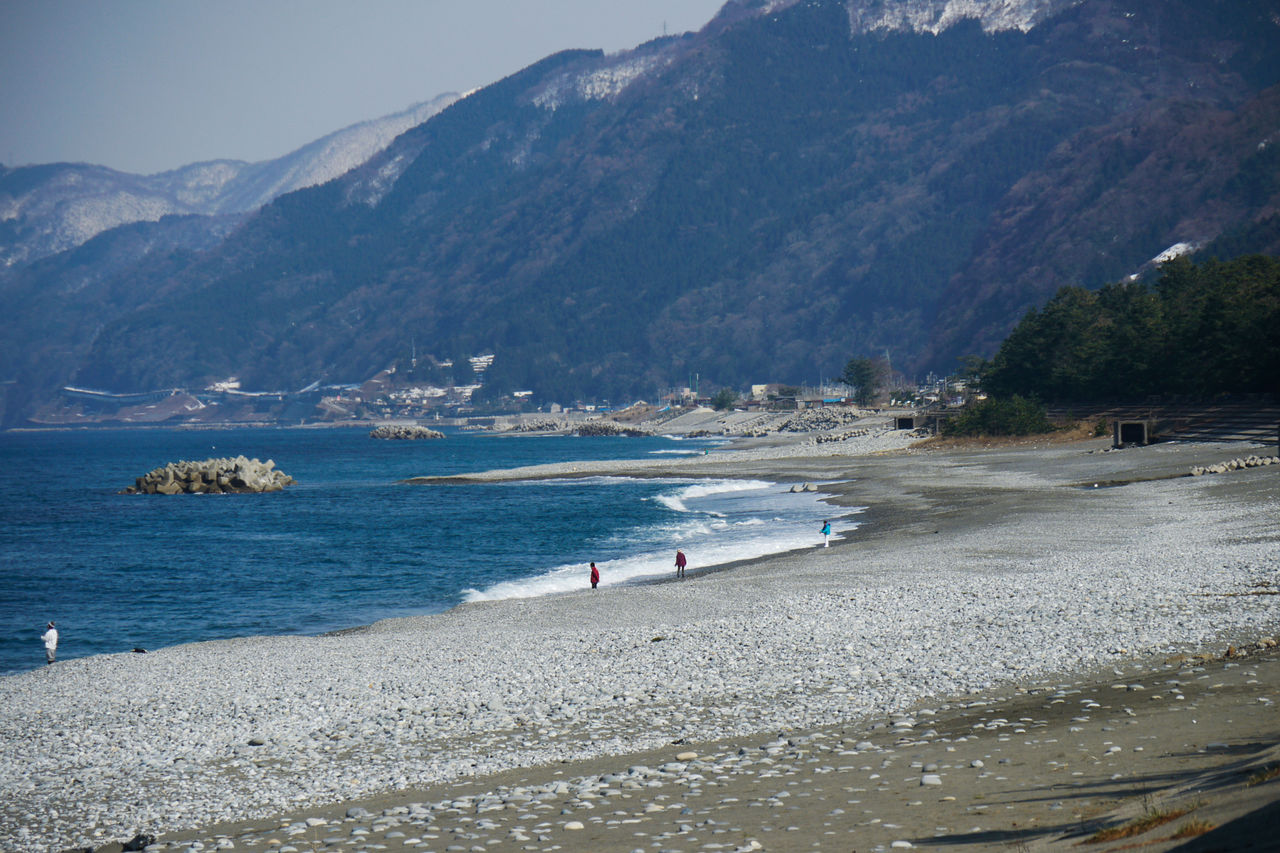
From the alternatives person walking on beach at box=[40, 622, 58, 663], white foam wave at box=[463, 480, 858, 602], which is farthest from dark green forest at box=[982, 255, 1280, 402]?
person walking on beach at box=[40, 622, 58, 663]

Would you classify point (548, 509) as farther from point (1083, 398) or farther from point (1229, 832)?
point (1229, 832)

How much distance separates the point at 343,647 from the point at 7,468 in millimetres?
138303

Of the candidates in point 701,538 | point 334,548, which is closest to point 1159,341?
point 701,538

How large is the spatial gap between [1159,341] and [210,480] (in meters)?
80.7

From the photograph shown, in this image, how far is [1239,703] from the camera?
12.1 meters

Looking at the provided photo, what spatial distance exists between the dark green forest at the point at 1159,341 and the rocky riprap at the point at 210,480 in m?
68.7

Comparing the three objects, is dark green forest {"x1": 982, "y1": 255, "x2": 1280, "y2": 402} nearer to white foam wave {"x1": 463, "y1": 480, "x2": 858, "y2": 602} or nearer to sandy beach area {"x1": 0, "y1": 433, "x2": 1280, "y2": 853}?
white foam wave {"x1": 463, "y1": 480, "x2": 858, "y2": 602}

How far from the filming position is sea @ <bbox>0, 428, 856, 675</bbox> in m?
→ 32.8

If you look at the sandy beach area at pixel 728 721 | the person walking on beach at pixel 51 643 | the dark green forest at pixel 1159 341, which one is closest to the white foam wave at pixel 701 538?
the sandy beach area at pixel 728 721

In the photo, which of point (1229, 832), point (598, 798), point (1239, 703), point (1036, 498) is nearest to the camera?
point (1229, 832)

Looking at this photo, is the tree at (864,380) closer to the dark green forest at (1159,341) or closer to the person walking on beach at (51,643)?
the dark green forest at (1159,341)

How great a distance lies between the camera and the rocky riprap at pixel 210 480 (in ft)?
294

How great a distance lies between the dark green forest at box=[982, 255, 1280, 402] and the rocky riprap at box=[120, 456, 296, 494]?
226 ft

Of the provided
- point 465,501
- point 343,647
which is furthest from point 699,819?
point 465,501
